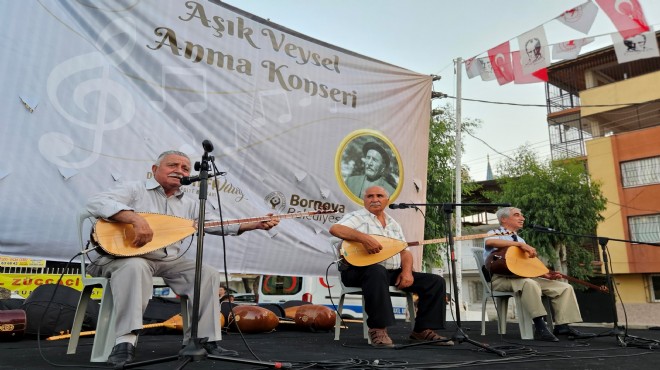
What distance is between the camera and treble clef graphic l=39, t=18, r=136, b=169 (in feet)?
10.5

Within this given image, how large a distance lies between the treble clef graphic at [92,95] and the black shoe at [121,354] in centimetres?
169

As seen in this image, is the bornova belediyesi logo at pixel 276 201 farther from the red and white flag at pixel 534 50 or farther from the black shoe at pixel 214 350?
the red and white flag at pixel 534 50

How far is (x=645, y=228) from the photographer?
14359 mm

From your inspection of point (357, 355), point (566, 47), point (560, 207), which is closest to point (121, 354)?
→ point (357, 355)

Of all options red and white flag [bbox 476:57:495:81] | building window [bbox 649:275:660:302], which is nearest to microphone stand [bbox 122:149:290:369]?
red and white flag [bbox 476:57:495:81]

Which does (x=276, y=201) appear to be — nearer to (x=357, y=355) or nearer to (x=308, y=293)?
(x=357, y=355)

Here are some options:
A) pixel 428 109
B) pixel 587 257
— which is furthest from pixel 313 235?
pixel 587 257

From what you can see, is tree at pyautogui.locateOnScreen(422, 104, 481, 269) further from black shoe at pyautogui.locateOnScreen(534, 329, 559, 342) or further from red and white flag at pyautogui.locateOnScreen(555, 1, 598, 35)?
black shoe at pyautogui.locateOnScreen(534, 329, 559, 342)

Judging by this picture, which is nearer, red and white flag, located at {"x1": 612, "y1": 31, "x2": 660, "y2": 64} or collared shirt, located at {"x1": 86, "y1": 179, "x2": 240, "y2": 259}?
collared shirt, located at {"x1": 86, "y1": 179, "x2": 240, "y2": 259}

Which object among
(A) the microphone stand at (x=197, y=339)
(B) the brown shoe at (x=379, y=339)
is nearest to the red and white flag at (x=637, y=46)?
(B) the brown shoe at (x=379, y=339)

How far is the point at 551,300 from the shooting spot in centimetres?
378

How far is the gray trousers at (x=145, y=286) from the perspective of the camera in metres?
2.04

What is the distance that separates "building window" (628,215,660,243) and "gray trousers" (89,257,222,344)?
15181mm

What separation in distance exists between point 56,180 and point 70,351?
4.15 ft
